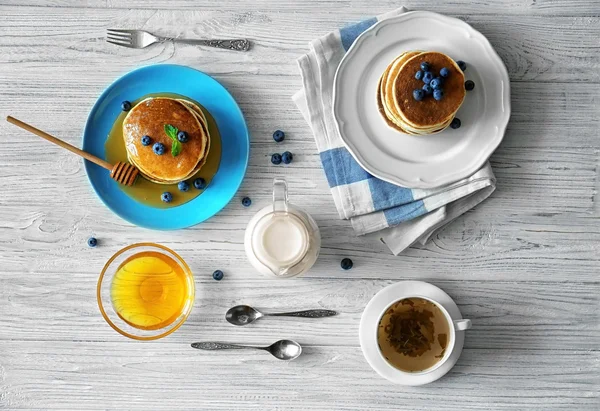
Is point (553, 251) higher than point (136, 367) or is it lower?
higher

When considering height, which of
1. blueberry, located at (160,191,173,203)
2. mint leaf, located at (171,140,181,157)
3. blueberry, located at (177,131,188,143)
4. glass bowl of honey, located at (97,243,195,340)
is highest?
blueberry, located at (177,131,188,143)

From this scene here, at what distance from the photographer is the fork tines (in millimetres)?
1639

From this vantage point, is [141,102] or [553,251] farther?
[553,251]

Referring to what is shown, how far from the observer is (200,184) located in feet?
5.20

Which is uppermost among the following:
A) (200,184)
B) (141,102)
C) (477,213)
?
(141,102)

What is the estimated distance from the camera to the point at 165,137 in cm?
152

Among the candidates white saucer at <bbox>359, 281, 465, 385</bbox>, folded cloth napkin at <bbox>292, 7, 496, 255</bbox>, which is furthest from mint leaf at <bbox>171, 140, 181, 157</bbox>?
white saucer at <bbox>359, 281, 465, 385</bbox>

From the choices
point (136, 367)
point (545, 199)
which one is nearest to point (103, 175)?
point (136, 367)

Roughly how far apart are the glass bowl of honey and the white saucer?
44 centimetres

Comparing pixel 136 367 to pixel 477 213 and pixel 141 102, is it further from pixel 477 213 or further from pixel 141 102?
pixel 477 213

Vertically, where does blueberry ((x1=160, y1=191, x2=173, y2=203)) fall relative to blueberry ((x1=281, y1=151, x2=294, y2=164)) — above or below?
below

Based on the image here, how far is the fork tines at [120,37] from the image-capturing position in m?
1.64

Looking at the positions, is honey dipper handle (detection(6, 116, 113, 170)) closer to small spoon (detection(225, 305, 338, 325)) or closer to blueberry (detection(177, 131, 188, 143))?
blueberry (detection(177, 131, 188, 143))

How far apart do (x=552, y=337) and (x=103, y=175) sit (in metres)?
1.20
